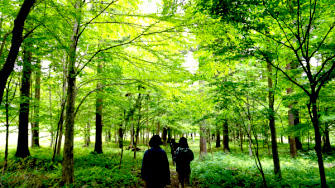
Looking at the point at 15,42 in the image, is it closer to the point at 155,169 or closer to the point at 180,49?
the point at 155,169

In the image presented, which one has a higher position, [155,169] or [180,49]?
[180,49]

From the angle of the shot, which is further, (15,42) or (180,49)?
(180,49)

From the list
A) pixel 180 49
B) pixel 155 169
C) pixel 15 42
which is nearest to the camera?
pixel 15 42

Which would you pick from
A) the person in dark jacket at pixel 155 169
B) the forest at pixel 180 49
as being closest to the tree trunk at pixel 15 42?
the forest at pixel 180 49

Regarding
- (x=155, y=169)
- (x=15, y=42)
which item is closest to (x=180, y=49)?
(x=155, y=169)

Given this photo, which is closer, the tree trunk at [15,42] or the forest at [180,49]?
the tree trunk at [15,42]

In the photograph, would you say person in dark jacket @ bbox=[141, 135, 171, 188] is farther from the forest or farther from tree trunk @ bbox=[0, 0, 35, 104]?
tree trunk @ bbox=[0, 0, 35, 104]

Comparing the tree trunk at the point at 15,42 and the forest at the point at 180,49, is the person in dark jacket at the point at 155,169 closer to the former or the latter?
the forest at the point at 180,49

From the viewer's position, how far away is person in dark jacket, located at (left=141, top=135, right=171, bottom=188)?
404cm

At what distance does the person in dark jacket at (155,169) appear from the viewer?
4043 mm

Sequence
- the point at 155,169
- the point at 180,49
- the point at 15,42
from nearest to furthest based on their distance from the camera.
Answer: the point at 15,42 → the point at 155,169 → the point at 180,49

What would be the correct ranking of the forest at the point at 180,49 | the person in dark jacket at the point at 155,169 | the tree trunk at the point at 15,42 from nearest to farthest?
the tree trunk at the point at 15,42
the forest at the point at 180,49
the person in dark jacket at the point at 155,169

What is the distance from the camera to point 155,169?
4082 millimetres

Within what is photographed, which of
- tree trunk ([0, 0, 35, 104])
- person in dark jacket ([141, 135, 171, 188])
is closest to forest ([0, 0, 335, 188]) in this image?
tree trunk ([0, 0, 35, 104])
